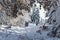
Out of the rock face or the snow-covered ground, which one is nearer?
the snow-covered ground

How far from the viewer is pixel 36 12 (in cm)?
1742

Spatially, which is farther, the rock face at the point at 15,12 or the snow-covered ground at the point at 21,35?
the rock face at the point at 15,12

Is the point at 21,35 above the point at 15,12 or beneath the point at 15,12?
beneath

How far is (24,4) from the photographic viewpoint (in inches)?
551

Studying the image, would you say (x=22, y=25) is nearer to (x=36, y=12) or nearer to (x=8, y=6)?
(x=8, y=6)

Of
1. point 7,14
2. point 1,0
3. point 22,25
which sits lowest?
point 22,25

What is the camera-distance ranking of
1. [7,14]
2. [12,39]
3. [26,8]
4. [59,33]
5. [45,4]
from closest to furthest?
[12,39] < [59,33] < [7,14] < [26,8] < [45,4]

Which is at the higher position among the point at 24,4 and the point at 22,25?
the point at 24,4

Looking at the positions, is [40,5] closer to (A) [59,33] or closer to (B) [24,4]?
(B) [24,4]

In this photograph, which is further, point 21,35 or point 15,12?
point 15,12

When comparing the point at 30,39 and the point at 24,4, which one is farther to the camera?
the point at 24,4

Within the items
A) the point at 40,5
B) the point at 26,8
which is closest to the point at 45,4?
the point at 40,5

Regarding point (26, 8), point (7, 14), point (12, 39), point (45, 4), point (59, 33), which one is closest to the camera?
point (12, 39)

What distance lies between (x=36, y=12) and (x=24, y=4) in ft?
11.8
